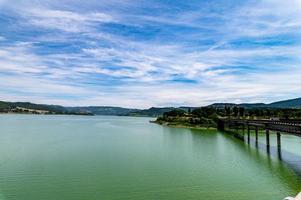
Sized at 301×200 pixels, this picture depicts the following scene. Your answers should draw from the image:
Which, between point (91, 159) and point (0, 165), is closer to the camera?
point (0, 165)

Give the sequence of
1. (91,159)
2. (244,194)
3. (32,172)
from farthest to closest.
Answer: (91,159) < (32,172) < (244,194)

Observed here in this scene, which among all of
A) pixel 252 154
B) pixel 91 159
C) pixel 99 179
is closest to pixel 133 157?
pixel 91 159

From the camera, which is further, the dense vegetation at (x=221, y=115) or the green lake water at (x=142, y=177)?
the dense vegetation at (x=221, y=115)

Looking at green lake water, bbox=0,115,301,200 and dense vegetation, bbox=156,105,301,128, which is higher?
dense vegetation, bbox=156,105,301,128

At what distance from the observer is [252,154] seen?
5109 centimetres

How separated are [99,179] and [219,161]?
1829 centimetres

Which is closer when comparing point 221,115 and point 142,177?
point 142,177

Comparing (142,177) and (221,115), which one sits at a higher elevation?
(221,115)

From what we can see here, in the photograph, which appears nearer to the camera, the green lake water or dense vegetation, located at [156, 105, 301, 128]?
the green lake water

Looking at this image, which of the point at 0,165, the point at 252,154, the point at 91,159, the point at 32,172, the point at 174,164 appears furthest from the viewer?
the point at 252,154

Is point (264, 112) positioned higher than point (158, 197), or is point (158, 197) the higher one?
point (264, 112)

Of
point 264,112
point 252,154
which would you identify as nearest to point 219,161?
point 252,154

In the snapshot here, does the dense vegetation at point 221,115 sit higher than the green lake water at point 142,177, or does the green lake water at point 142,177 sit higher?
the dense vegetation at point 221,115

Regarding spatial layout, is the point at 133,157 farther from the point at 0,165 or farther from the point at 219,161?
the point at 0,165
